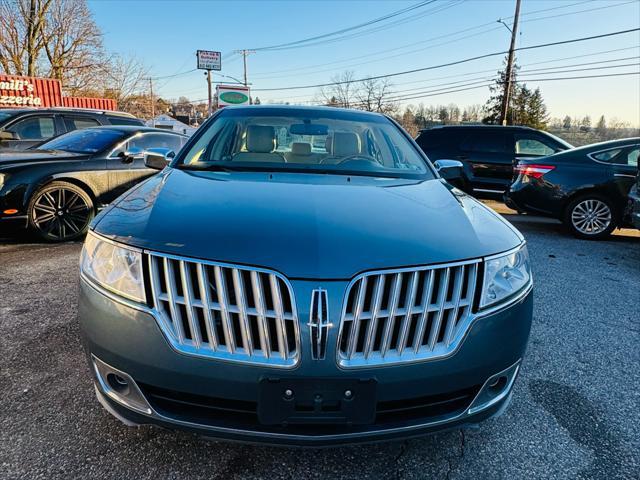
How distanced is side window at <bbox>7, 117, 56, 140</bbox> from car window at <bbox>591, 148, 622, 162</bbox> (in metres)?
9.10

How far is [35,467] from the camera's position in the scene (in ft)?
5.57

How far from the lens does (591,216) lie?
6.48 metres

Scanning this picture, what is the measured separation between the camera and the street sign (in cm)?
4897

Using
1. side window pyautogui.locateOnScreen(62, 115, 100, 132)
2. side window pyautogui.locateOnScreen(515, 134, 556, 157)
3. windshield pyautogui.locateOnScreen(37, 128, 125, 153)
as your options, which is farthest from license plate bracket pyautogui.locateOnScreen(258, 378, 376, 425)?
side window pyautogui.locateOnScreen(515, 134, 556, 157)

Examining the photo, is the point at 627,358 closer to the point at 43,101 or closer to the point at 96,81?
the point at 43,101

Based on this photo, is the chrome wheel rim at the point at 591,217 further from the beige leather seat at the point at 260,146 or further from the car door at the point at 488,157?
the beige leather seat at the point at 260,146

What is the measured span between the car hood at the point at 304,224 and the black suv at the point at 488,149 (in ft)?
23.0

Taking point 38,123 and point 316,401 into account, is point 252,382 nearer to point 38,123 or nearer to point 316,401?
point 316,401

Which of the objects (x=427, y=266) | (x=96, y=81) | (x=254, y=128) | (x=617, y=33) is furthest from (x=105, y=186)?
(x=96, y=81)

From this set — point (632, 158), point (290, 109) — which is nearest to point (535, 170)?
point (632, 158)

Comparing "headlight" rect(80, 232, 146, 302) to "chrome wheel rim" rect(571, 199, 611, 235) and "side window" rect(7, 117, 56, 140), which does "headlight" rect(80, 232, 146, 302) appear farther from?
"side window" rect(7, 117, 56, 140)

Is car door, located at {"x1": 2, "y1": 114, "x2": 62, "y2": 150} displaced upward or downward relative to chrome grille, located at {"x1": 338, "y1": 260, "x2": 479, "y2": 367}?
upward

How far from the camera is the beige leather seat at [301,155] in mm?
2704

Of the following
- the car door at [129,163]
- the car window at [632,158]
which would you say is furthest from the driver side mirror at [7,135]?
the car window at [632,158]
